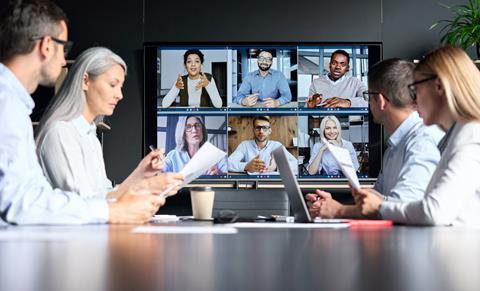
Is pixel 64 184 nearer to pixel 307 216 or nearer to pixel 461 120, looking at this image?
pixel 307 216

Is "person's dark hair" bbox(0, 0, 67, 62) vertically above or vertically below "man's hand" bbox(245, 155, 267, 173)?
above

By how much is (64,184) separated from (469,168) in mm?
1532

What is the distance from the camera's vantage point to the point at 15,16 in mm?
2719

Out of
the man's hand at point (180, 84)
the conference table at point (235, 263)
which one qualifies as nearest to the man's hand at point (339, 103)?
the man's hand at point (180, 84)

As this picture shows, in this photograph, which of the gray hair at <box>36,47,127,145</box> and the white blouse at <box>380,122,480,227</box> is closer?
the white blouse at <box>380,122,480,227</box>

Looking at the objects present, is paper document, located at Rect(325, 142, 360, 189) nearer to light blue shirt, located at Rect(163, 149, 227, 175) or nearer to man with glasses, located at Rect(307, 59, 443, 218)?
man with glasses, located at Rect(307, 59, 443, 218)

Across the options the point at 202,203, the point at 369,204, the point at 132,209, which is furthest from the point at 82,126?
the point at 369,204

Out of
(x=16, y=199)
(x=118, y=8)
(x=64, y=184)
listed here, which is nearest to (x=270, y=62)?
(x=118, y=8)

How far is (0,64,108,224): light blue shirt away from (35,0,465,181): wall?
4.46 meters

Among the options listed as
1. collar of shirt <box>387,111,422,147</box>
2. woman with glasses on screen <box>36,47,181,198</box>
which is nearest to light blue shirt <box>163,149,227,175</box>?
woman with glasses on screen <box>36,47,181,198</box>

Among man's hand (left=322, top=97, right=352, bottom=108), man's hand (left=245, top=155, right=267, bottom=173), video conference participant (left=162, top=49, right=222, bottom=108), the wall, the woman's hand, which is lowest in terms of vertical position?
man's hand (left=245, top=155, right=267, bottom=173)

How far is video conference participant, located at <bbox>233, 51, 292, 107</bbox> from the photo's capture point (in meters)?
7.08

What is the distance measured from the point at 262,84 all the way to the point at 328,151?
0.83 m

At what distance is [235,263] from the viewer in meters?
1.24
